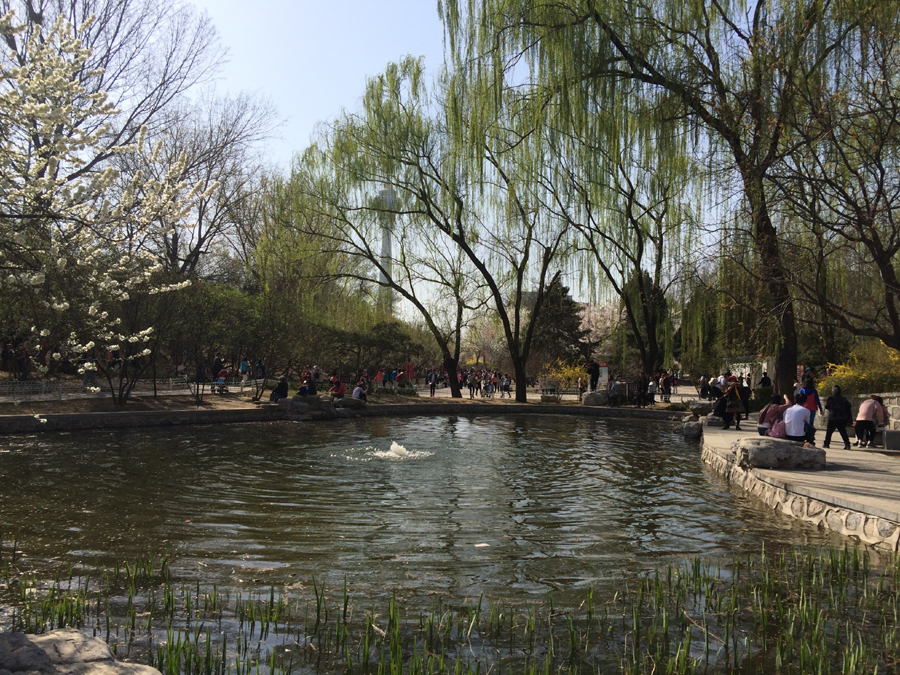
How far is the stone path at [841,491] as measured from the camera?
745cm

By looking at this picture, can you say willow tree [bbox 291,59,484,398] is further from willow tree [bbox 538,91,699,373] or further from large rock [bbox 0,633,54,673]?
large rock [bbox 0,633,54,673]

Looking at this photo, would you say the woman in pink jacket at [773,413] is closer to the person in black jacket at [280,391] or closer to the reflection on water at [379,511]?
the reflection on water at [379,511]

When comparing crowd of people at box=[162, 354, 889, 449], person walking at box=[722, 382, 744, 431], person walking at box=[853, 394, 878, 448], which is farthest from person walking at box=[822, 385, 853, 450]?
person walking at box=[722, 382, 744, 431]

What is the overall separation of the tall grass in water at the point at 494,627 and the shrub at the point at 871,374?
49.5 ft

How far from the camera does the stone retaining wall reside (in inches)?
285

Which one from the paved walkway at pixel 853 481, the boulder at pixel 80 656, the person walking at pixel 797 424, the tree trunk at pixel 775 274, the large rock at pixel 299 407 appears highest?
the tree trunk at pixel 775 274

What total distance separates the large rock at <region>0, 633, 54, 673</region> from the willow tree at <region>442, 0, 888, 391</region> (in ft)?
33.6

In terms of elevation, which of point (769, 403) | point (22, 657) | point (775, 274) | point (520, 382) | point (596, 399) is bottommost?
point (22, 657)

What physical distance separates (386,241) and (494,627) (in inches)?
1046

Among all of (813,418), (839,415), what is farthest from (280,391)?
(839,415)

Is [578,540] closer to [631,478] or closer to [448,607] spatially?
[448,607]

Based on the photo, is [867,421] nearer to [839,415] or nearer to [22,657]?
[839,415]

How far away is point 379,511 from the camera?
8984mm

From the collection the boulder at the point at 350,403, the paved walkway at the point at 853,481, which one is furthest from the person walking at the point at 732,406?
the boulder at the point at 350,403
